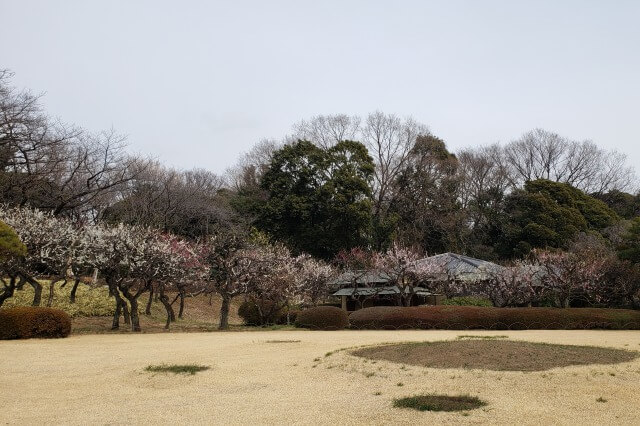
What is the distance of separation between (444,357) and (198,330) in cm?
1388

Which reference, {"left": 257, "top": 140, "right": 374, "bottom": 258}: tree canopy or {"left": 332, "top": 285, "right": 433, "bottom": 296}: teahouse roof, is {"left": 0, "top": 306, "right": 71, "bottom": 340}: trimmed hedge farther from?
{"left": 257, "top": 140, "right": 374, "bottom": 258}: tree canopy

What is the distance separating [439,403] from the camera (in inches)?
310

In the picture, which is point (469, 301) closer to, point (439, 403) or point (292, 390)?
point (292, 390)

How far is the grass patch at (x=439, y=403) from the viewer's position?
25.1 ft

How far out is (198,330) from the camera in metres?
23.0

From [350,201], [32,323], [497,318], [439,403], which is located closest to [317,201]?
[350,201]

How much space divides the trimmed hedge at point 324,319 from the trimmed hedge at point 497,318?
678 millimetres

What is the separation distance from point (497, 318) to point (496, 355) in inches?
507

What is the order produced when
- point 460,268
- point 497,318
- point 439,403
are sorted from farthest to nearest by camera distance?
point 460,268 < point 497,318 < point 439,403

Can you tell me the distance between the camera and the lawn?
7.47 m

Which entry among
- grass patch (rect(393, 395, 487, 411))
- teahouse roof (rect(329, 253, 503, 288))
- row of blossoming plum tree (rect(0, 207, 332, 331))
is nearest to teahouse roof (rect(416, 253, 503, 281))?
teahouse roof (rect(329, 253, 503, 288))

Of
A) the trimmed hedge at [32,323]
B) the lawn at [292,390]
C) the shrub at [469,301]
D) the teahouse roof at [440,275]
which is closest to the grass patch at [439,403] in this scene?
the lawn at [292,390]

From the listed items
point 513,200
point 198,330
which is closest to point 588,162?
point 513,200

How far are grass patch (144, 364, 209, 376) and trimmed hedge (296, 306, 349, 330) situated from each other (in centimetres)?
1244
